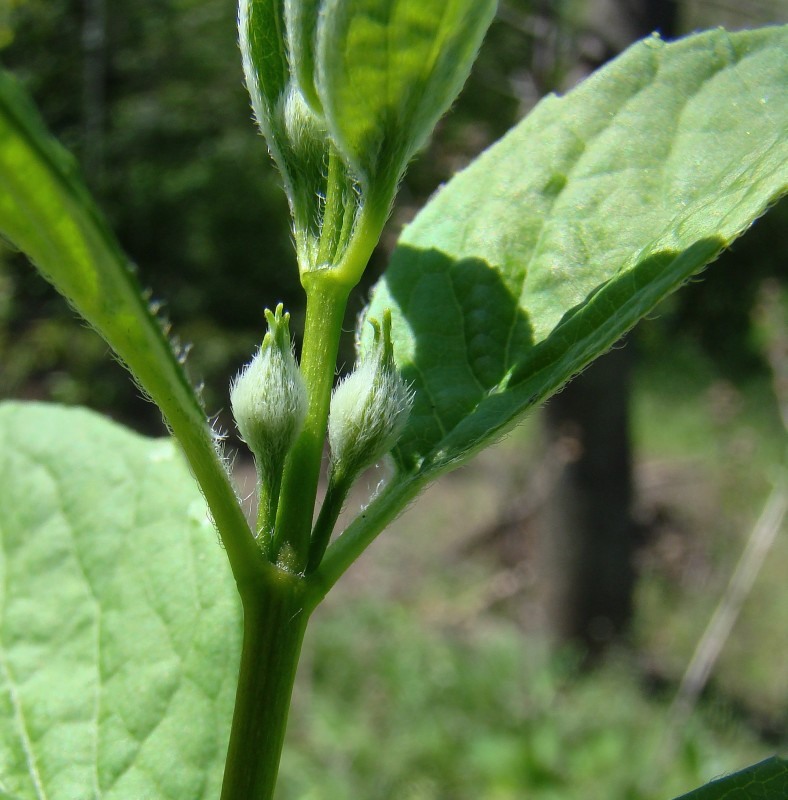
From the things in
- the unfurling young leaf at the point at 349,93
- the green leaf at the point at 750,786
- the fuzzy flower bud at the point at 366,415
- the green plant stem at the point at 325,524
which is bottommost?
the green leaf at the point at 750,786

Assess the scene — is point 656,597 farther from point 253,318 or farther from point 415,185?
point 253,318

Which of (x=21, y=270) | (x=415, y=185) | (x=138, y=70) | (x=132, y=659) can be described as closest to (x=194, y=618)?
(x=132, y=659)

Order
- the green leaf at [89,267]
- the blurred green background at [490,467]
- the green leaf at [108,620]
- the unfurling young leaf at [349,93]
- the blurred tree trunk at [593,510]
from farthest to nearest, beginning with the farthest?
the blurred tree trunk at [593,510] < the blurred green background at [490,467] < the green leaf at [108,620] < the unfurling young leaf at [349,93] < the green leaf at [89,267]

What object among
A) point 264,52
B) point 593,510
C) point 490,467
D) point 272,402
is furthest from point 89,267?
point 490,467

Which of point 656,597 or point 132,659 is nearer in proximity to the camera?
point 132,659

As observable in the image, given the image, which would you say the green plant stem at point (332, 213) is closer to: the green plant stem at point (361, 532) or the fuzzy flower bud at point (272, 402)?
the fuzzy flower bud at point (272, 402)

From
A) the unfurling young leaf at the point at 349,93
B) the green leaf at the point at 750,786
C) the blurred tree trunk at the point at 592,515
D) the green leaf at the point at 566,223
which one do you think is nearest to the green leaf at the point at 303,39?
the unfurling young leaf at the point at 349,93

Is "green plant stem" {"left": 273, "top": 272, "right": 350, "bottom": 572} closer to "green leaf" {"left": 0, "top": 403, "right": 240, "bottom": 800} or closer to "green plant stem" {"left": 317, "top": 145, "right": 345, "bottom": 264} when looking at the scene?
"green plant stem" {"left": 317, "top": 145, "right": 345, "bottom": 264}
